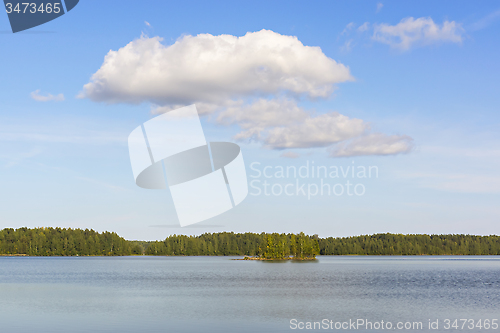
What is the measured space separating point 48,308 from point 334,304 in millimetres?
32409

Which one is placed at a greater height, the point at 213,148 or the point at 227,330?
the point at 213,148

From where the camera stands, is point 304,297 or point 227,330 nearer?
point 227,330

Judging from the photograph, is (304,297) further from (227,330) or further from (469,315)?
(227,330)

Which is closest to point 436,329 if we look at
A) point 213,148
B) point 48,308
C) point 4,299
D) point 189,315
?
Result: point 189,315

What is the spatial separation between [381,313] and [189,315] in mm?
19762

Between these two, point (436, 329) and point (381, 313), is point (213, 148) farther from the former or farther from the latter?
point (436, 329)

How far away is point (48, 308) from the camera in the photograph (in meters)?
50.8

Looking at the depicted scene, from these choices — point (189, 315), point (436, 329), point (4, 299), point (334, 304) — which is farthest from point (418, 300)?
point (4, 299)

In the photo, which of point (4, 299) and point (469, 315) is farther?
point (4, 299)

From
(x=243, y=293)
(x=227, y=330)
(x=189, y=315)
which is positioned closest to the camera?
(x=227, y=330)

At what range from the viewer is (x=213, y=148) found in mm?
61219

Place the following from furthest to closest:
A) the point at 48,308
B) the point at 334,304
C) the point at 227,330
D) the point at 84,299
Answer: the point at 84,299
the point at 334,304
the point at 48,308
the point at 227,330

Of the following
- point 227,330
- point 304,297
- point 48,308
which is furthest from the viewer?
point 304,297

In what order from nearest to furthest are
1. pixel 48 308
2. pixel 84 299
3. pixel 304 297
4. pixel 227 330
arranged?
pixel 227 330
pixel 48 308
pixel 84 299
pixel 304 297
